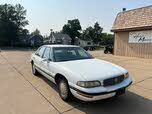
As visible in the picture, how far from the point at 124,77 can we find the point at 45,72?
265 cm

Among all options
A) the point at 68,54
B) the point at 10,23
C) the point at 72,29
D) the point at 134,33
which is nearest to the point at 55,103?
the point at 68,54

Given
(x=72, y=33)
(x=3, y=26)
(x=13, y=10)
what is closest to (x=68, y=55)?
(x=3, y=26)

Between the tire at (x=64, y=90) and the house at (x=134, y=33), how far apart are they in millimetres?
11923

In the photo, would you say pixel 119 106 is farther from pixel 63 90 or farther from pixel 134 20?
pixel 134 20

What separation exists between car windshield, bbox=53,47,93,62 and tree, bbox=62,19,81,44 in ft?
226

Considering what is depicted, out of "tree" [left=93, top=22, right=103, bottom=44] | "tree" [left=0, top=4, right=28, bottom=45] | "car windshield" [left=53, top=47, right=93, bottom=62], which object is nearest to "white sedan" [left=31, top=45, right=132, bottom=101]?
"car windshield" [left=53, top=47, right=93, bottom=62]

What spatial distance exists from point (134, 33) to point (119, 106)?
42.2 ft

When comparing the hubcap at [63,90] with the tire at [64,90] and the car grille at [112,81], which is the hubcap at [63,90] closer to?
the tire at [64,90]

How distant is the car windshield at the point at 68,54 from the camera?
5.38 metres

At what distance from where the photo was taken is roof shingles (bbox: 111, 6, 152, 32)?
14.9 metres

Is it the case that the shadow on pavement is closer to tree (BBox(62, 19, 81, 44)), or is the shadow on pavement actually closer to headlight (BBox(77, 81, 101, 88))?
headlight (BBox(77, 81, 101, 88))

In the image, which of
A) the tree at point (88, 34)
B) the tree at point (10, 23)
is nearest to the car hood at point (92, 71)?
the tree at point (10, 23)

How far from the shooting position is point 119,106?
4.27 meters

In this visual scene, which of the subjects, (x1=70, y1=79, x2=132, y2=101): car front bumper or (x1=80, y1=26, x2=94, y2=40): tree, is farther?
(x1=80, y1=26, x2=94, y2=40): tree
